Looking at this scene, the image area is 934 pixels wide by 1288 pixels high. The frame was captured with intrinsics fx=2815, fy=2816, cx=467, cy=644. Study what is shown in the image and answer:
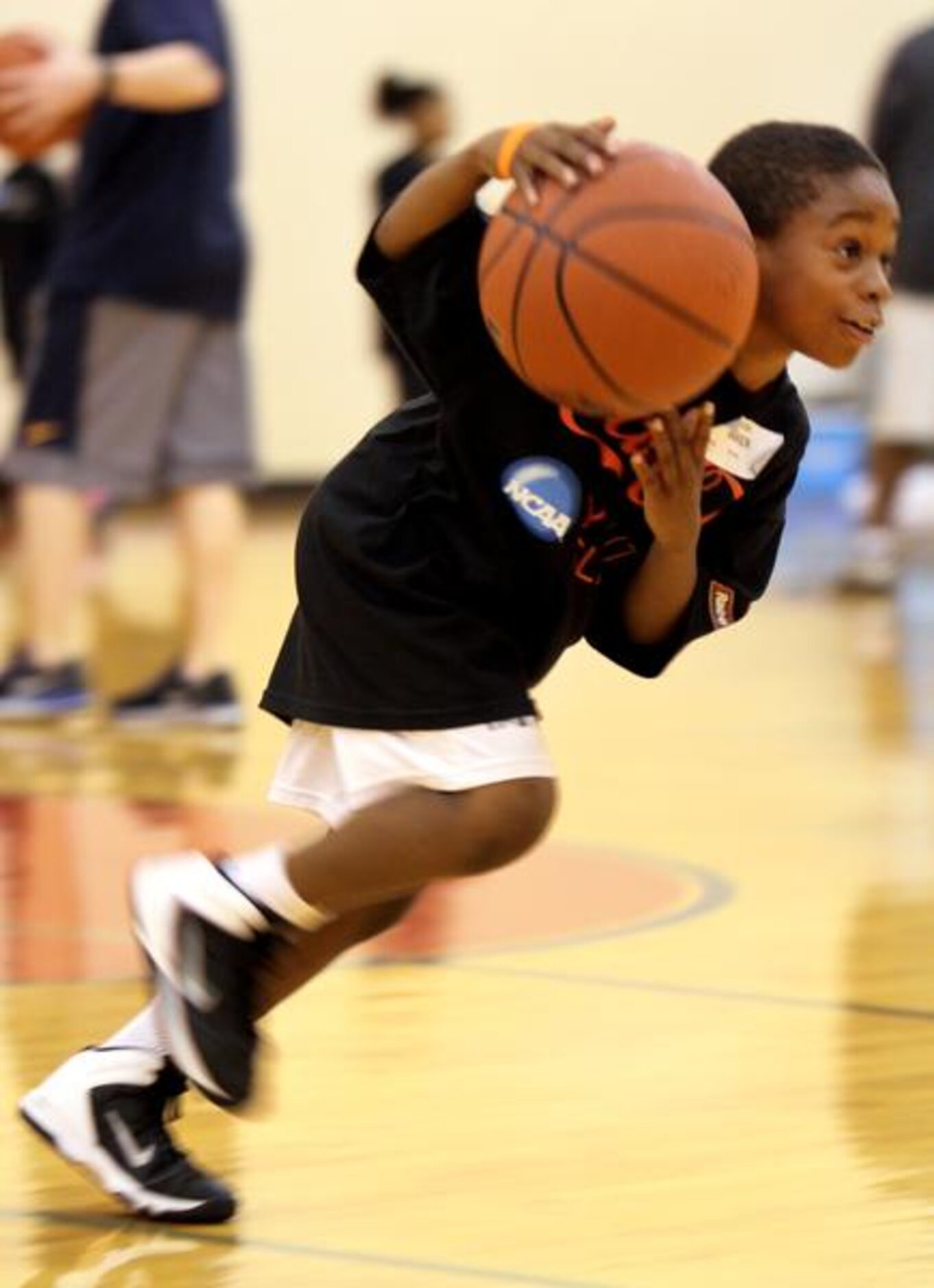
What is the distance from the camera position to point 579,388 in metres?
2.58

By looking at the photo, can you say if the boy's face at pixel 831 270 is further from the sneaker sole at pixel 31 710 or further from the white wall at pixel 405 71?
the white wall at pixel 405 71

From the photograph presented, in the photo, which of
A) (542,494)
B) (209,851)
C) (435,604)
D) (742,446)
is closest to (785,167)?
(742,446)

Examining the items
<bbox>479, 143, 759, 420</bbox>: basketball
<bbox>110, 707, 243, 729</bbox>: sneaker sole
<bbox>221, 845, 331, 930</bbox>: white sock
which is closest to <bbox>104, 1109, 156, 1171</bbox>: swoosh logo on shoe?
<bbox>221, 845, 331, 930</bbox>: white sock

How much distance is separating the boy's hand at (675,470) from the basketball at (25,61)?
131 inches

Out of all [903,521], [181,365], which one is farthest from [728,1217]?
[903,521]

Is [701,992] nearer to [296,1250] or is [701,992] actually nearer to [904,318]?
[296,1250]

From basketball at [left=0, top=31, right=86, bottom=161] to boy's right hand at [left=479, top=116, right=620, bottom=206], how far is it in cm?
336

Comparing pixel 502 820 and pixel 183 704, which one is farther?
pixel 183 704

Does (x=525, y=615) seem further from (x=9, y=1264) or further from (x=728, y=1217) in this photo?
(x=9, y=1264)

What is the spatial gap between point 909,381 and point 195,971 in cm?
607

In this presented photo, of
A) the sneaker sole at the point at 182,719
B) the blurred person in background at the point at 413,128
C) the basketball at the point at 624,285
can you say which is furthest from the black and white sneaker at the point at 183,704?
the basketball at the point at 624,285

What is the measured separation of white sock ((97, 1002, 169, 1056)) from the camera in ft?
9.19

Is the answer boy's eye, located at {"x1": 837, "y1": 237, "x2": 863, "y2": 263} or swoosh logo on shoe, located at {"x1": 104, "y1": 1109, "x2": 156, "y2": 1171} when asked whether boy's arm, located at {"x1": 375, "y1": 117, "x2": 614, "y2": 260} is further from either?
swoosh logo on shoe, located at {"x1": 104, "y1": 1109, "x2": 156, "y2": 1171}

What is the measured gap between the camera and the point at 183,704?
612 cm
